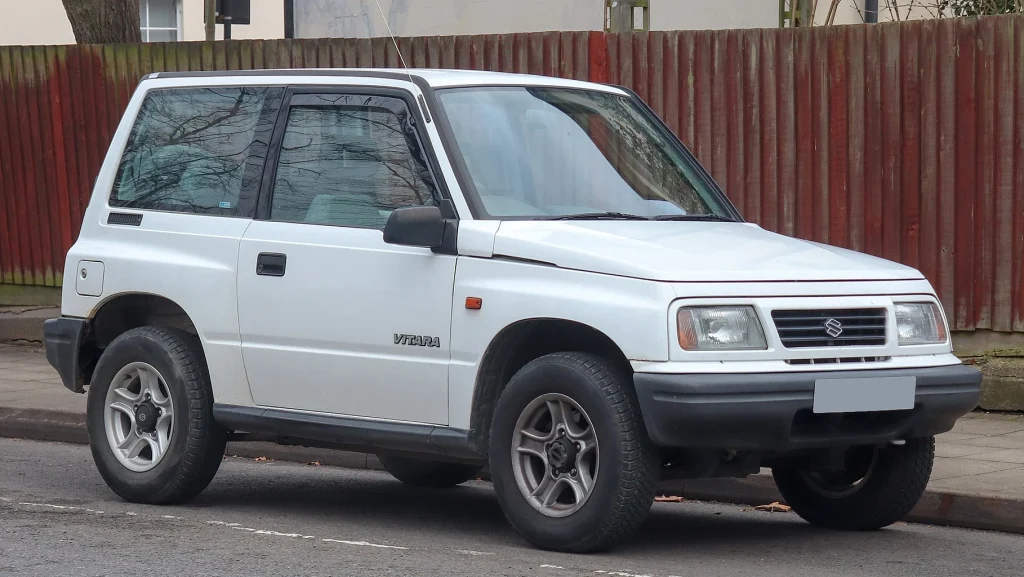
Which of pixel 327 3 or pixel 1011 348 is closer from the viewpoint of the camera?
pixel 1011 348

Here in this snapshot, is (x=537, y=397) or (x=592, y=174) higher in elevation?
(x=592, y=174)

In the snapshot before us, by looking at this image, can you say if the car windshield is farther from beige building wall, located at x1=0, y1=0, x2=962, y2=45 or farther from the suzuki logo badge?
beige building wall, located at x1=0, y1=0, x2=962, y2=45

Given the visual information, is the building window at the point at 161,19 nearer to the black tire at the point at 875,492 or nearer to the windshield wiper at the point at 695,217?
the windshield wiper at the point at 695,217

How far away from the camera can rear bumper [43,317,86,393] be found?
311 inches

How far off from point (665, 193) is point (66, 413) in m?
5.15

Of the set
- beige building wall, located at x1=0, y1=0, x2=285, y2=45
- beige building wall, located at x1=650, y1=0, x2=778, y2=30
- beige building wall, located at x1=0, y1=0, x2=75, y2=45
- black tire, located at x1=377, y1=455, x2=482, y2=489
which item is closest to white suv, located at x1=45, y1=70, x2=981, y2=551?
black tire, located at x1=377, y1=455, x2=482, y2=489

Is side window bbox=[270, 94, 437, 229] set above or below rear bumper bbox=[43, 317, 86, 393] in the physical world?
above

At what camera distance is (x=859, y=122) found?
35.4 ft

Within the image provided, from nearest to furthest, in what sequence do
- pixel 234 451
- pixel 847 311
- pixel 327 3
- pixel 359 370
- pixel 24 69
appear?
pixel 847 311 < pixel 359 370 < pixel 234 451 < pixel 24 69 < pixel 327 3

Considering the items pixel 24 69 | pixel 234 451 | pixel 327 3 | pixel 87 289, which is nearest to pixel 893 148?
pixel 234 451

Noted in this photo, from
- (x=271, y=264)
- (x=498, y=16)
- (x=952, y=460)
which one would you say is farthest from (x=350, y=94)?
(x=498, y=16)

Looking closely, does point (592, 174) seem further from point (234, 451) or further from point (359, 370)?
point (234, 451)

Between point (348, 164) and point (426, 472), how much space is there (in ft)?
6.86

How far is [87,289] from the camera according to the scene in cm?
786
